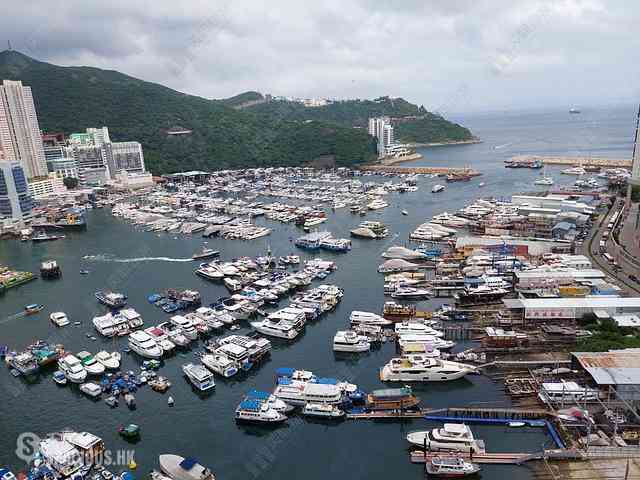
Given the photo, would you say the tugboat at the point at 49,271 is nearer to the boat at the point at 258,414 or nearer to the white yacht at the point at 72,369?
the white yacht at the point at 72,369

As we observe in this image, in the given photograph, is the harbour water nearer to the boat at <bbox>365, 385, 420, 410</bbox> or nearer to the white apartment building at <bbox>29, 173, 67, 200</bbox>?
the boat at <bbox>365, 385, 420, 410</bbox>

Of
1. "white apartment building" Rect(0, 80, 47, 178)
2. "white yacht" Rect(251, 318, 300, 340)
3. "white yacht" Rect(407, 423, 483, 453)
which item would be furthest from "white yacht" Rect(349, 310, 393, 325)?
"white apartment building" Rect(0, 80, 47, 178)

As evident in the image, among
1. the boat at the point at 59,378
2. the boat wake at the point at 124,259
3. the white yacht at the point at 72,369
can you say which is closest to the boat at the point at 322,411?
the white yacht at the point at 72,369

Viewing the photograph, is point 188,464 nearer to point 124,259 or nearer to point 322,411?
point 322,411

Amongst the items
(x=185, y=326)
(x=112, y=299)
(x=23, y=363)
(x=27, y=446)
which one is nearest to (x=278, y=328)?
(x=185, y=326)

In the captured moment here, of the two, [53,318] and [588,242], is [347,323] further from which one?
[588,242]
